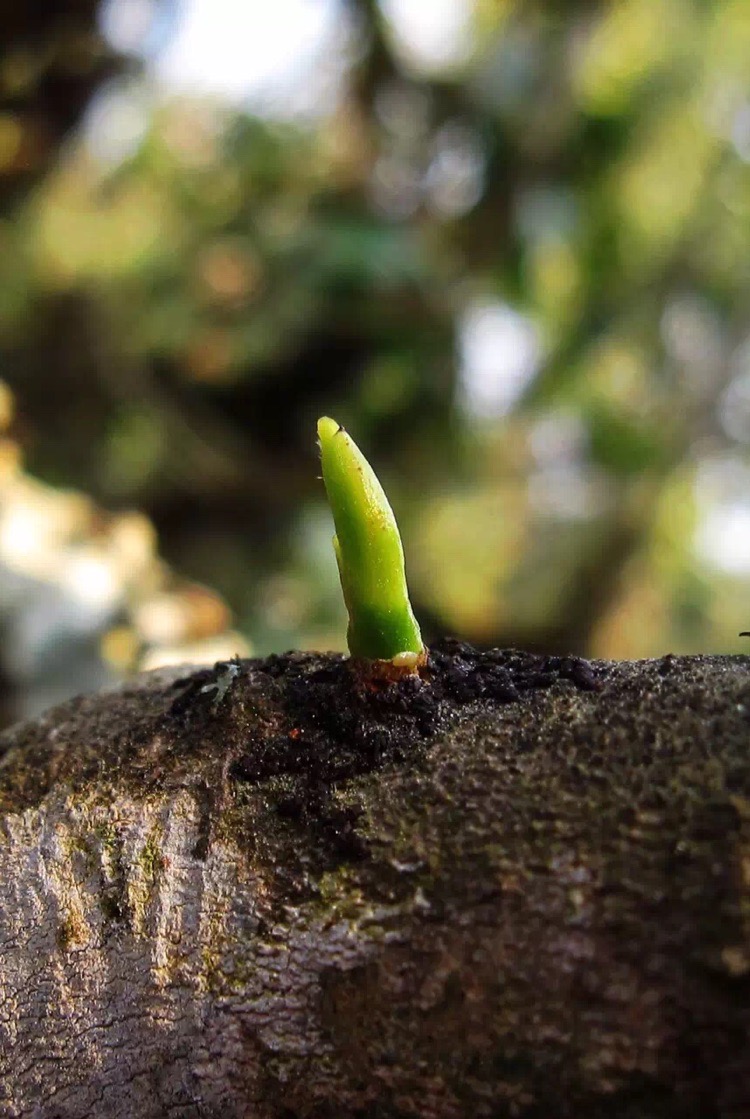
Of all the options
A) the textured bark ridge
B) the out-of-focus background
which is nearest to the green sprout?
the textured bark ridge

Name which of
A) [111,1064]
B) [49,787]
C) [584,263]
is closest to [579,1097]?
[111,1064]

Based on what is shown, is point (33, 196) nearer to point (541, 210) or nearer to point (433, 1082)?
point (541, 210)

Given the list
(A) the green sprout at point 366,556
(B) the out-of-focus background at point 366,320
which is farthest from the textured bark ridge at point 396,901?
(B) the out-of-focus background at point 366,320

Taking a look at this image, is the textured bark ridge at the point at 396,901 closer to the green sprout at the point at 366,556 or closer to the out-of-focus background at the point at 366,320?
the green sprout at the point at 366,556

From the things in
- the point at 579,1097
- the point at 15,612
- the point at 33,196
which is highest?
Answer: the point at 33,196

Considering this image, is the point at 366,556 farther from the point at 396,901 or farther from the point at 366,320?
the point at 366,320

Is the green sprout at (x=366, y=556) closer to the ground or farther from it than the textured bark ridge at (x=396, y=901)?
farther from it
